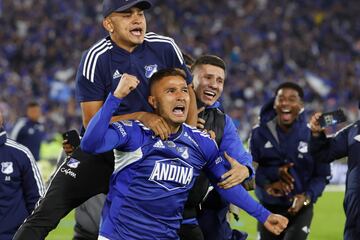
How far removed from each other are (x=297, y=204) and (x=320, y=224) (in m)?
5.30

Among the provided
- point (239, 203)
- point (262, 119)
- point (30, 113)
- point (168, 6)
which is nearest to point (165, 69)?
point (239, 203)

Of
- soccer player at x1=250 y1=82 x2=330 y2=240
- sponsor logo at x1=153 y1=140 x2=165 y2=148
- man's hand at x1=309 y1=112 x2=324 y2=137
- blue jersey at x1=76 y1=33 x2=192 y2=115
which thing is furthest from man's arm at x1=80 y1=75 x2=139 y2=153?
soccer player at x1=250 y1=82 x2=330 y2=240

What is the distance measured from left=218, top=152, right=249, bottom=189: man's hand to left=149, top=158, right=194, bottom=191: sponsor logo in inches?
12.9

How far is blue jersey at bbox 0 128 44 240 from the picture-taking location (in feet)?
21.8

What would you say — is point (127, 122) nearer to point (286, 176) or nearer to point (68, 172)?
point (68, 172)

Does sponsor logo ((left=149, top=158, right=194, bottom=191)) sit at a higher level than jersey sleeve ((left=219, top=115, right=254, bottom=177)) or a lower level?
lower

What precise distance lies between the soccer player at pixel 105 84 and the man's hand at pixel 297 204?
254cm

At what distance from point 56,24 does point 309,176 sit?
19.0 metres

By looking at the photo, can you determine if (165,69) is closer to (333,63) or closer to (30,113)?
(30,113)

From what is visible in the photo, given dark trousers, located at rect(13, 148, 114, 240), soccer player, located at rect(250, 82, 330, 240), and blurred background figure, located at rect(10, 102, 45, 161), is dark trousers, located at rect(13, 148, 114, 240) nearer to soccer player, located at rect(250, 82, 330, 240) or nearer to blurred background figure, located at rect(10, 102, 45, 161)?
soccer player, located at rect(250, 82, 330, 240)

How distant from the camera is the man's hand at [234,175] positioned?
17.5ft

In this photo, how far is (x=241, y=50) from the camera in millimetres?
26188

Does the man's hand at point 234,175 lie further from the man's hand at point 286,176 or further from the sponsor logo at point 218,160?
the man's hand at point 286,176

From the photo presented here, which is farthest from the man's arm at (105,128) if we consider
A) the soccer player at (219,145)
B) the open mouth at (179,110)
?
the soccer player at (219,145)
